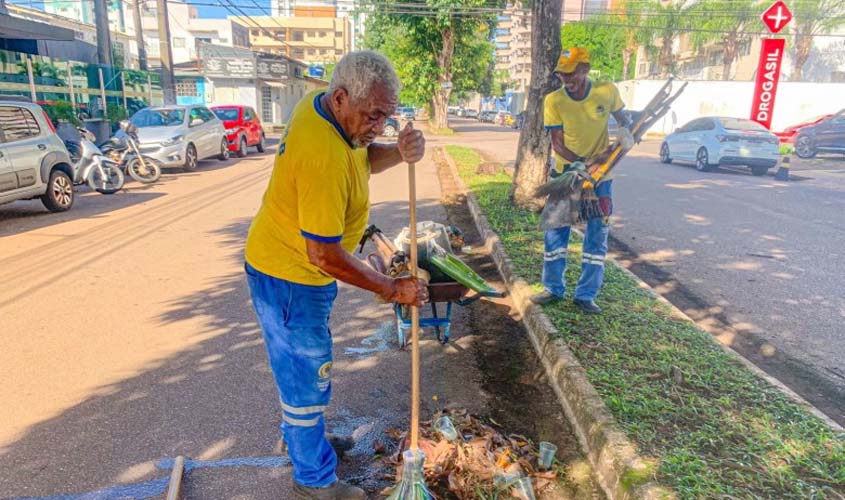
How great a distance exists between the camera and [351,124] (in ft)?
7.50

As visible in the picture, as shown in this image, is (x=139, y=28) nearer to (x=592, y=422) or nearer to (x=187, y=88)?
(x=187, y=88)

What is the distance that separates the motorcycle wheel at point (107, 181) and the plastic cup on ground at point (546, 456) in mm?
11006

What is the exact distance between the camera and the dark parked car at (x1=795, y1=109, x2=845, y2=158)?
61.0ft

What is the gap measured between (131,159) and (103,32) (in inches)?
398

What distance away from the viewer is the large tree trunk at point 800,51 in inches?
1519

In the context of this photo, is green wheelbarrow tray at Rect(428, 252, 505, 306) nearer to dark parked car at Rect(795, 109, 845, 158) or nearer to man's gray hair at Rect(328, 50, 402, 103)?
man's gray hair at Rect(328, 50, 402, 103)

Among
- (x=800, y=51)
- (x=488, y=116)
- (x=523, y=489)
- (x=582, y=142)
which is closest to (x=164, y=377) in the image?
(x=523, y=489)

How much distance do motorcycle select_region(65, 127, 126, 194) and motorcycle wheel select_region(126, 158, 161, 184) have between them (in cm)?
115

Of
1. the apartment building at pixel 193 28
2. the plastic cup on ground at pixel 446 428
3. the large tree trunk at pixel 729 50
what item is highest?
the apartment building at pixel 193 28

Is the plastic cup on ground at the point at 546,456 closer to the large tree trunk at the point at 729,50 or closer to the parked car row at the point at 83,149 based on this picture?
the parked car row at the point at 83,149

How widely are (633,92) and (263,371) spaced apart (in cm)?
4301

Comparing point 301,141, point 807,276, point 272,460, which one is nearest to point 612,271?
point 807,276

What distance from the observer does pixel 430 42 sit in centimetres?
3272

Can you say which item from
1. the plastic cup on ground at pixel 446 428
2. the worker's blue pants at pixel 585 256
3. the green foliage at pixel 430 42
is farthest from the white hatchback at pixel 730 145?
the green foliage at pixel 430 42
